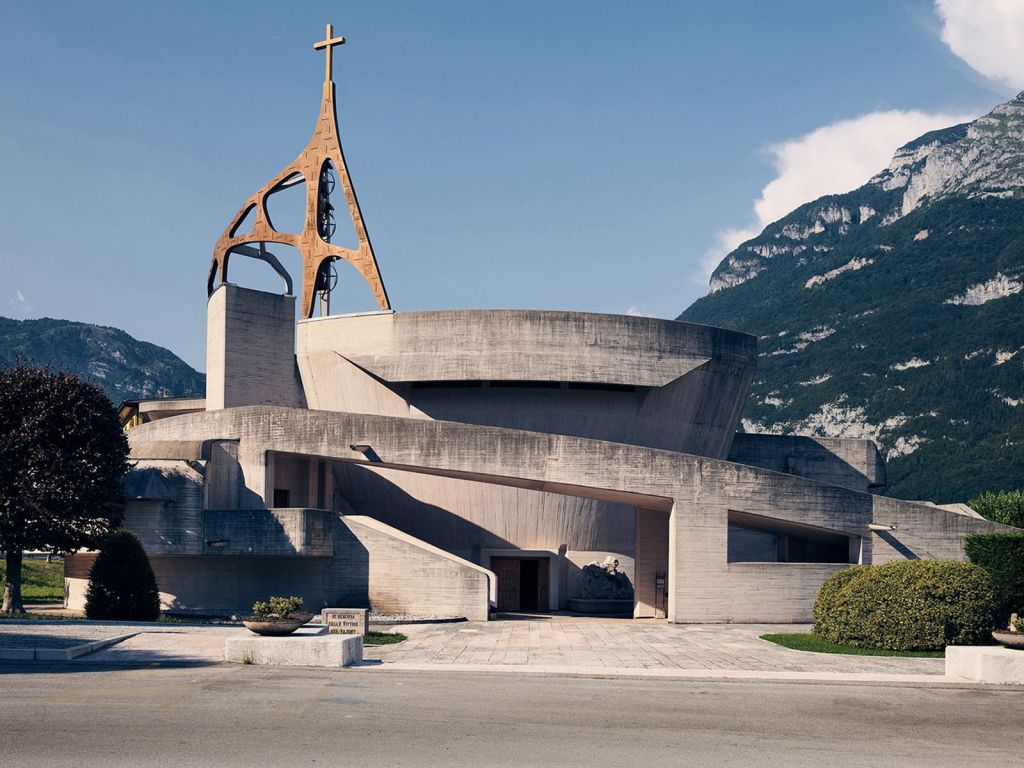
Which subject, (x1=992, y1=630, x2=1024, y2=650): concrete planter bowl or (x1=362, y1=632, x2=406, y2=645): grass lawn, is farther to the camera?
(x1=362, y1=632, x2=406, y2=645): grass lawn

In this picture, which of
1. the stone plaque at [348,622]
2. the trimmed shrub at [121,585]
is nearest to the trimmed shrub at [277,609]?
the stone plaque at [348,622]

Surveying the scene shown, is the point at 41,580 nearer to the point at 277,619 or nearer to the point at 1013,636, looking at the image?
the point at 277,619

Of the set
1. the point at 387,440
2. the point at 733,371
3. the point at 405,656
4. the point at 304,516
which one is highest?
the point at 733,371

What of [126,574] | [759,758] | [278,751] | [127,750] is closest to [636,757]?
[759,758]

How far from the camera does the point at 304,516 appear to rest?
31859 millimetres

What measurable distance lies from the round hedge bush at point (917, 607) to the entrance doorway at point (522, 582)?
14.6 m

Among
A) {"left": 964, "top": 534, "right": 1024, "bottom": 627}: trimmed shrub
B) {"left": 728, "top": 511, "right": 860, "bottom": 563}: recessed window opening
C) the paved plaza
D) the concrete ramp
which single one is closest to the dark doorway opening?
the concrete ramp

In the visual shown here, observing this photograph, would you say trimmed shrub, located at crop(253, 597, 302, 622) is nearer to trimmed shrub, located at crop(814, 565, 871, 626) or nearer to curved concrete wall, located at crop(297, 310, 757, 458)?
trimmed shrub, located at crop(814, 565, 871, 626)

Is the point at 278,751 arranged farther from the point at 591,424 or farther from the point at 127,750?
the point at 591,424

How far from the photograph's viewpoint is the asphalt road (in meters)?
12.6

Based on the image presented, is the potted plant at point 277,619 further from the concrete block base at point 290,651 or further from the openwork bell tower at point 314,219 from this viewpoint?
the openwork bell tower at point 314,219

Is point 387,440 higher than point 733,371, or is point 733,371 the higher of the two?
point 733,371

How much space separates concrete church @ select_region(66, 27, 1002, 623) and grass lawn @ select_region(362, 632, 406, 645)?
5908 millimetres

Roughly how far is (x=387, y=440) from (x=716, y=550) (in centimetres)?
981
